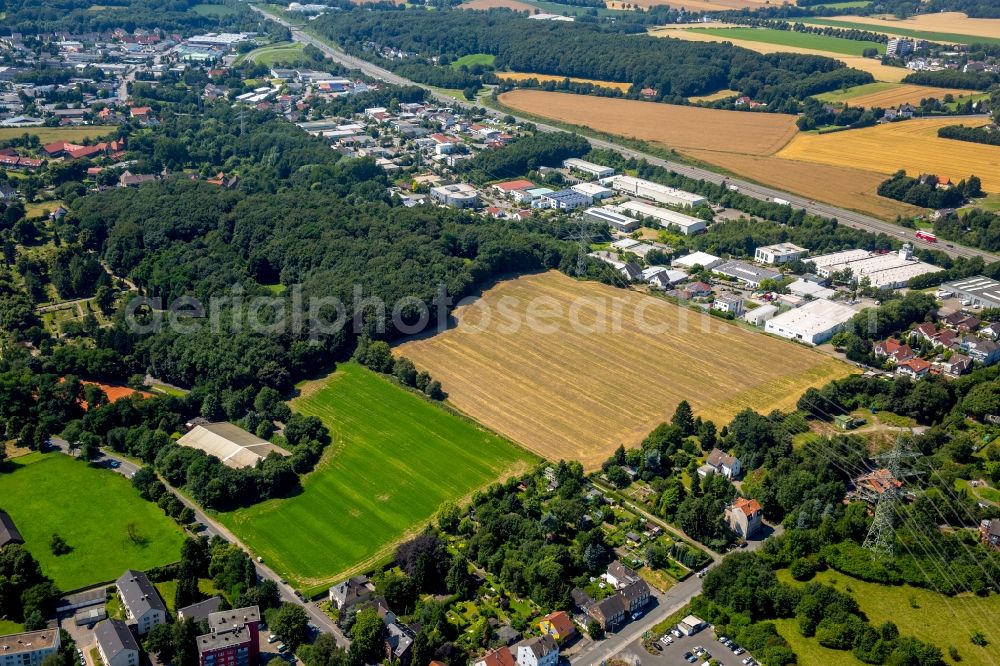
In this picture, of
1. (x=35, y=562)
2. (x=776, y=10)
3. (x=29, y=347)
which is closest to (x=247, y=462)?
(x=35, y=562)

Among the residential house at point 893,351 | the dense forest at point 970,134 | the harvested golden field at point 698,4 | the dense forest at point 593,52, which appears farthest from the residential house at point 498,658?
the harvested golden field at point 698,4

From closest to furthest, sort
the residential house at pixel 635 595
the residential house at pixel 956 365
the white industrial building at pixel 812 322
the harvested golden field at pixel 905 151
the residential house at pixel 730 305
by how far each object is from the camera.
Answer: the residential house at pixel 635 595 < the residential house at pixel 956 365 < the white industrial building at pixel 812 322 < the residential house at pixel 730 305 < the harvested golden field at pixel 905 151

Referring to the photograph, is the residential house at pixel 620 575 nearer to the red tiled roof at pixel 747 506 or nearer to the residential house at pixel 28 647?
the red tiled roof at pixel 747 506

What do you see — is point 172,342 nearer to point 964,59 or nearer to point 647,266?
point 647,266

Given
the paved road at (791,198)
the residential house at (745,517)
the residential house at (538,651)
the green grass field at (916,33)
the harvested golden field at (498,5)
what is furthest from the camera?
the harvested golden field at (498,5)

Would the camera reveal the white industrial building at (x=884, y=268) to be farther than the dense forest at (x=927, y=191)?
No

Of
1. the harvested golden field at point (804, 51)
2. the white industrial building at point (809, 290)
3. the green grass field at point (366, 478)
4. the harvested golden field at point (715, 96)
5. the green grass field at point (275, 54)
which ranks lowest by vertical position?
the green grass field at point (366, 478)
